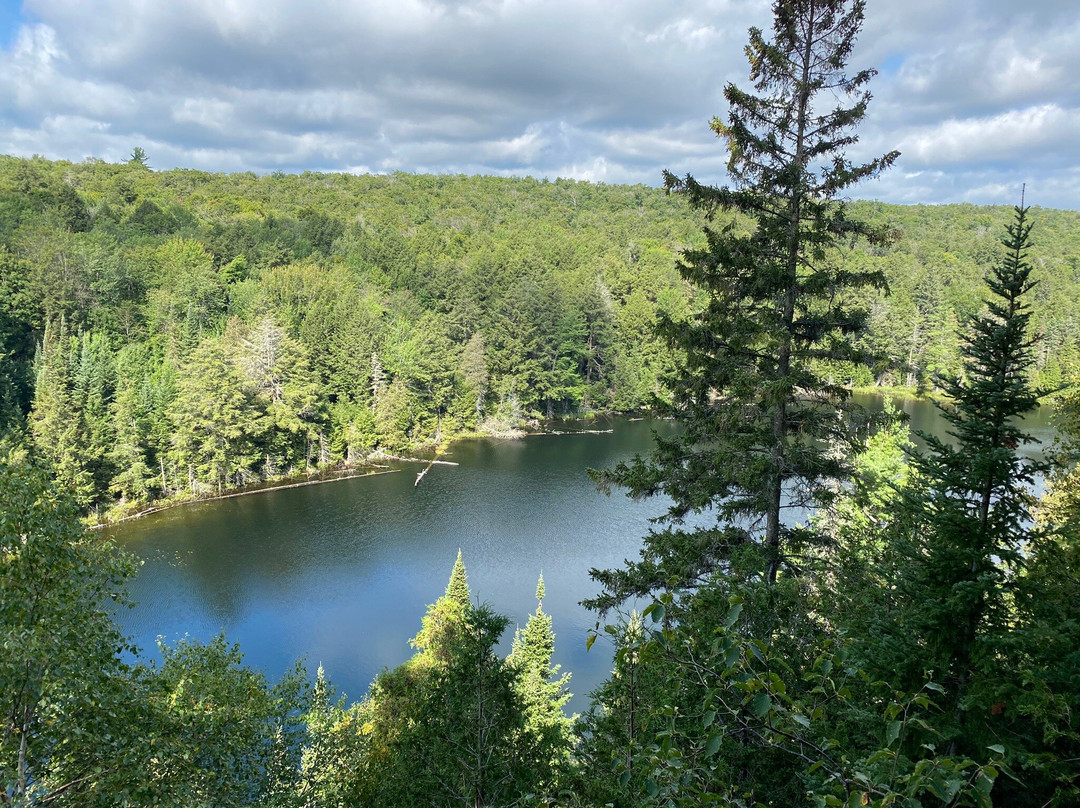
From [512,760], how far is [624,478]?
11.8 ft

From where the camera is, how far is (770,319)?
7629 mm

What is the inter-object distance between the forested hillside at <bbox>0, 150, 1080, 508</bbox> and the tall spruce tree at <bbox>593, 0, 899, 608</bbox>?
33.2 inches

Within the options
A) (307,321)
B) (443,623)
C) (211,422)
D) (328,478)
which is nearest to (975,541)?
(443,623)

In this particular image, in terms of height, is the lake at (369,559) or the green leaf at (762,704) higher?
the green leaf at (762,704)

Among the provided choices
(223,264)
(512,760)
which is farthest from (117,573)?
(223,264)

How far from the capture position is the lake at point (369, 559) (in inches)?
800

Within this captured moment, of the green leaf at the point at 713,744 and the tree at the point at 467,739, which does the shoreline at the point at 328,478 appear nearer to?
the tree at the point at 467,739

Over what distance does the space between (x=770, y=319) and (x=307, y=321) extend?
131 feet

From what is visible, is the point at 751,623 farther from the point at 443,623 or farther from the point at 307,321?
the point at 307,321

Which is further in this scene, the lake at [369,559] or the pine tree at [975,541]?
the lake at [369,559]

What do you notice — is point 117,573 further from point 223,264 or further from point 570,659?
point 223,264

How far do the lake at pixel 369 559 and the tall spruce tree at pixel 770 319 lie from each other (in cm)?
995

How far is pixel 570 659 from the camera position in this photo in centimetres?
1912

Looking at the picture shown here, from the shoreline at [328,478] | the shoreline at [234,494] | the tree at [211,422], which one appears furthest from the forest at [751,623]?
the tree at [211,422]
